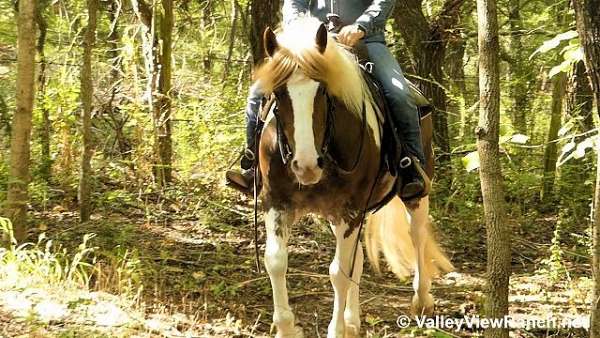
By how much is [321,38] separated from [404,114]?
4.12 ft

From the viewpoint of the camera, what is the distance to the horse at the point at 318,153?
3.98 m

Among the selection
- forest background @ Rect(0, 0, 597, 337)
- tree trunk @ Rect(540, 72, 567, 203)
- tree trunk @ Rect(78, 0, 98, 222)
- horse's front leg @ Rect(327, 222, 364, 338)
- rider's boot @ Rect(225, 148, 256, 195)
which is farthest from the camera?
tree trunk @ Rect(540, 72, 567, 203)

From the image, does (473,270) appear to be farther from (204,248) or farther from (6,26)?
(6,26)

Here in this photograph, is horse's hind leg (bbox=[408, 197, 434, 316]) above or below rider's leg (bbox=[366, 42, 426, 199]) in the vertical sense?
below

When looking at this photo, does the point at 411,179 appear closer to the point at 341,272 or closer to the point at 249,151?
the point at 341,272

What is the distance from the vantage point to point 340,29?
5168 mm

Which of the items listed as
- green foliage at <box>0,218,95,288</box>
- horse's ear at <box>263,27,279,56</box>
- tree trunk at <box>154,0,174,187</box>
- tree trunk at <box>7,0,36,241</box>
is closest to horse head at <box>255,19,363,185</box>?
horse's ear at <box>263,27,279,56</box>

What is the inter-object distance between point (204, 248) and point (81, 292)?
254 centimetres

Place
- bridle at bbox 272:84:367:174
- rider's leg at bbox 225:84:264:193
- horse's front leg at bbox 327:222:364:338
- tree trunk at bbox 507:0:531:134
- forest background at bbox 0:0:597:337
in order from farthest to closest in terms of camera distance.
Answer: tree trunk at bbox 507:0:531:134 < forest background at bbox 0:0:597:337 < rider's leg at bbox 225:84:264:193 < horse's front leg at bbox 327:222:364:338 < bridle at bbox 272:84:367:174

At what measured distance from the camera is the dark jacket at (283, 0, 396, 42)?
16.3 feet

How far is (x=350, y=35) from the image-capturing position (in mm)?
4895

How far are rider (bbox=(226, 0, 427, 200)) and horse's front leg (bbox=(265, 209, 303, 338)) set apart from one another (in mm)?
621

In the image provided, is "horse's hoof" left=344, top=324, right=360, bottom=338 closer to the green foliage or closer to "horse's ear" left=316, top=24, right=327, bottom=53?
"horse's ear" left=316, top=24, right=327, bottom=53

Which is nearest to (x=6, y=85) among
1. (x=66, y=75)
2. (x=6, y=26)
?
(x=6, y=26)
